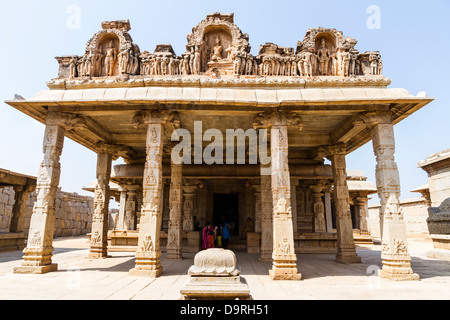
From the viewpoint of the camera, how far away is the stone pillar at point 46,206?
6.86 m

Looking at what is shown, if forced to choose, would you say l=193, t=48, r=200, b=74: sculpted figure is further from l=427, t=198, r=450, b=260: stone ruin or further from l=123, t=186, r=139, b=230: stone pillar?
l=427, t=198, r=450, b=260: stone ruin

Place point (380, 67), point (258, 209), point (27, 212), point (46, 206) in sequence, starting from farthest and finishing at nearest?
1. point (27, 212)
2. point (258, 209)
3. point (380, 67)
4. point (46, 206)

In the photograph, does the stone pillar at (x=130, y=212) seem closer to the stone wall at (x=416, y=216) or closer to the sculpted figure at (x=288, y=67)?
the sculpted figure at (x=288, y=67)

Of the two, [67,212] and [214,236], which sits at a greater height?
[67,212]

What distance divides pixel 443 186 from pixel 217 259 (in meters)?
15.7

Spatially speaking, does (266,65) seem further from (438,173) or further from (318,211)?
(438,173)

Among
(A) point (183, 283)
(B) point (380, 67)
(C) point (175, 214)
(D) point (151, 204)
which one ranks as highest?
(B) point (380, 67)

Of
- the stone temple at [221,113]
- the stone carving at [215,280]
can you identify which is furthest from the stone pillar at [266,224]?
the stone carving at [215,280]

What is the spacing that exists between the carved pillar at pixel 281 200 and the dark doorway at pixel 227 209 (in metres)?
10.8

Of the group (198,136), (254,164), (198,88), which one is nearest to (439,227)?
(254,164)

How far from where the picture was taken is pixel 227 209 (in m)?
18.1

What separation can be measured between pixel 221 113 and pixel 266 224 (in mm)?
4526

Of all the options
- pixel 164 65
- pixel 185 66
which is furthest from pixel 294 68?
pixel 164 65

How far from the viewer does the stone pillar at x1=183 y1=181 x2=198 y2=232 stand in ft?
45.5
